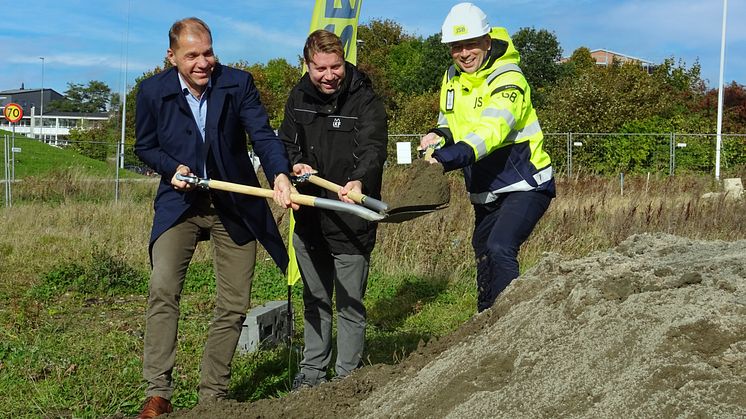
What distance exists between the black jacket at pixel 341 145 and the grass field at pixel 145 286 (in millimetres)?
753

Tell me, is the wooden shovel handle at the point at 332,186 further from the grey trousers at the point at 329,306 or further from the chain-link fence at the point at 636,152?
the chain-link fence at the point at 636,152

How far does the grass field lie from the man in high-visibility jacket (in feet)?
2.15

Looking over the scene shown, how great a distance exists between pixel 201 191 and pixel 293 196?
23.4 inches

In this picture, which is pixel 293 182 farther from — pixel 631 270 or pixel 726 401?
pixel 726 401

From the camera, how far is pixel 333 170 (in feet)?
16.4

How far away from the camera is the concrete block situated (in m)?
6.12

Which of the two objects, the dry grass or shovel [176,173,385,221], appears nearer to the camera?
shovel [176,173,385,221]

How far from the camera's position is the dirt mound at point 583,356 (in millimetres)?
2785

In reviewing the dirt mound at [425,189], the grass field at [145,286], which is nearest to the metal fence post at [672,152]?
the grass field at [145,286]

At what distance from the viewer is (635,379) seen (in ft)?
9.38

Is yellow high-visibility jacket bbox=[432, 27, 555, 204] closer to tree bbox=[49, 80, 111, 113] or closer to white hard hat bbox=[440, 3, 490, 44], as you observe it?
white hard hat bbox=[440, 3, 490, 44]

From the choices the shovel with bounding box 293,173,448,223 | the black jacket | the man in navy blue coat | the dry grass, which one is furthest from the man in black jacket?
the dry grass

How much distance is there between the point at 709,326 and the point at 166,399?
111 inches

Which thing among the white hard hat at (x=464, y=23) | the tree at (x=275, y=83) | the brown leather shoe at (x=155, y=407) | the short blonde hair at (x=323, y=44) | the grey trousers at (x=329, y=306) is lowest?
the brown leather shoe at (x=155, y=407)
